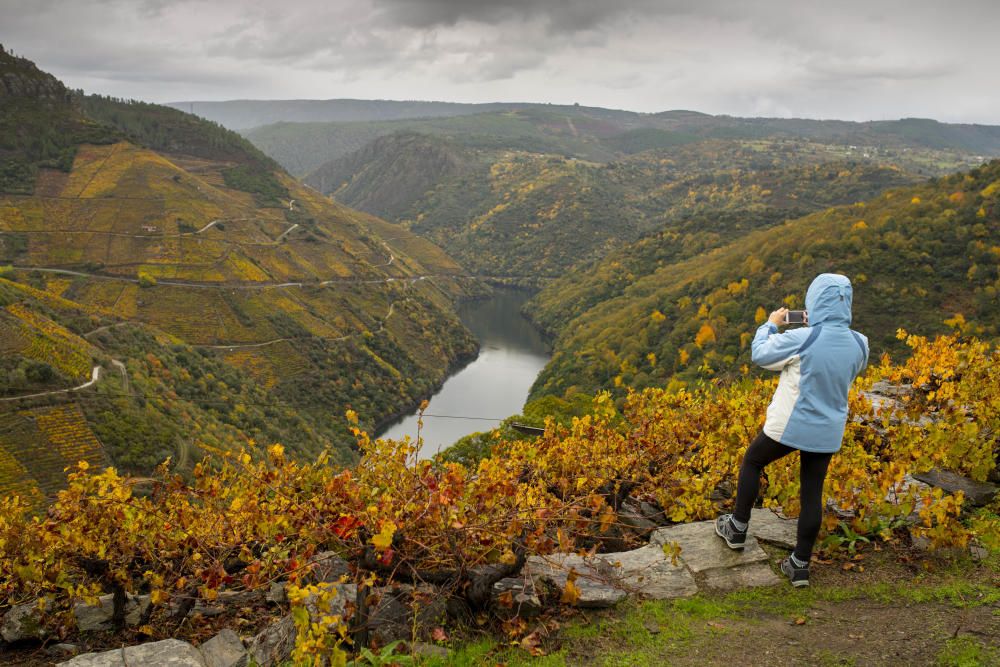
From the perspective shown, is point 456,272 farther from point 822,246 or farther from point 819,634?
point 819,634

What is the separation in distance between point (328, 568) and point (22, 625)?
262 cm

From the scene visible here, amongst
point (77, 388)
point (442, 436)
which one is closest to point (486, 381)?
point (442, 436)

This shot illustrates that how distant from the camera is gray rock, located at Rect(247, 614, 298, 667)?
4379 mm

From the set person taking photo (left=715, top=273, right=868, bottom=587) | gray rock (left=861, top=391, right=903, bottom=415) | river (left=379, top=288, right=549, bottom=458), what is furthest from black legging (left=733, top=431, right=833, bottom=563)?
river (left=379, top=288, right=549, bottom=458)

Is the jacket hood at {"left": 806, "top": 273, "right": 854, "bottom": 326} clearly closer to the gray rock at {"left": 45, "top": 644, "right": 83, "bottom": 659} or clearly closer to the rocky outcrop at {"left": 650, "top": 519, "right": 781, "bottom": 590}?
the rocky outcrop at {"left": 650, "top": 519, "right": 781, "bottom": 590}

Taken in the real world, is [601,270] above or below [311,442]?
above

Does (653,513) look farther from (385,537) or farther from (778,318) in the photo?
(385,537)

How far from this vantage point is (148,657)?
14.6 feet

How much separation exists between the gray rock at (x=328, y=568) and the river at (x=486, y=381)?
3469 cm

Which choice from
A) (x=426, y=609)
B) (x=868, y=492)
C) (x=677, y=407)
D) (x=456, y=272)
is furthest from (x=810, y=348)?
(x=456, y=272)

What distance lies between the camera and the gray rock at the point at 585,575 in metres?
4.91

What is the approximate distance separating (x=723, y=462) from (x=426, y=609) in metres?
4.14

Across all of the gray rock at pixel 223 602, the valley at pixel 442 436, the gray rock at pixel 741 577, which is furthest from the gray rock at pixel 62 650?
the gray rock at pixel 741 577

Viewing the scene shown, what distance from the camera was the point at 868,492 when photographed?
5.67m
